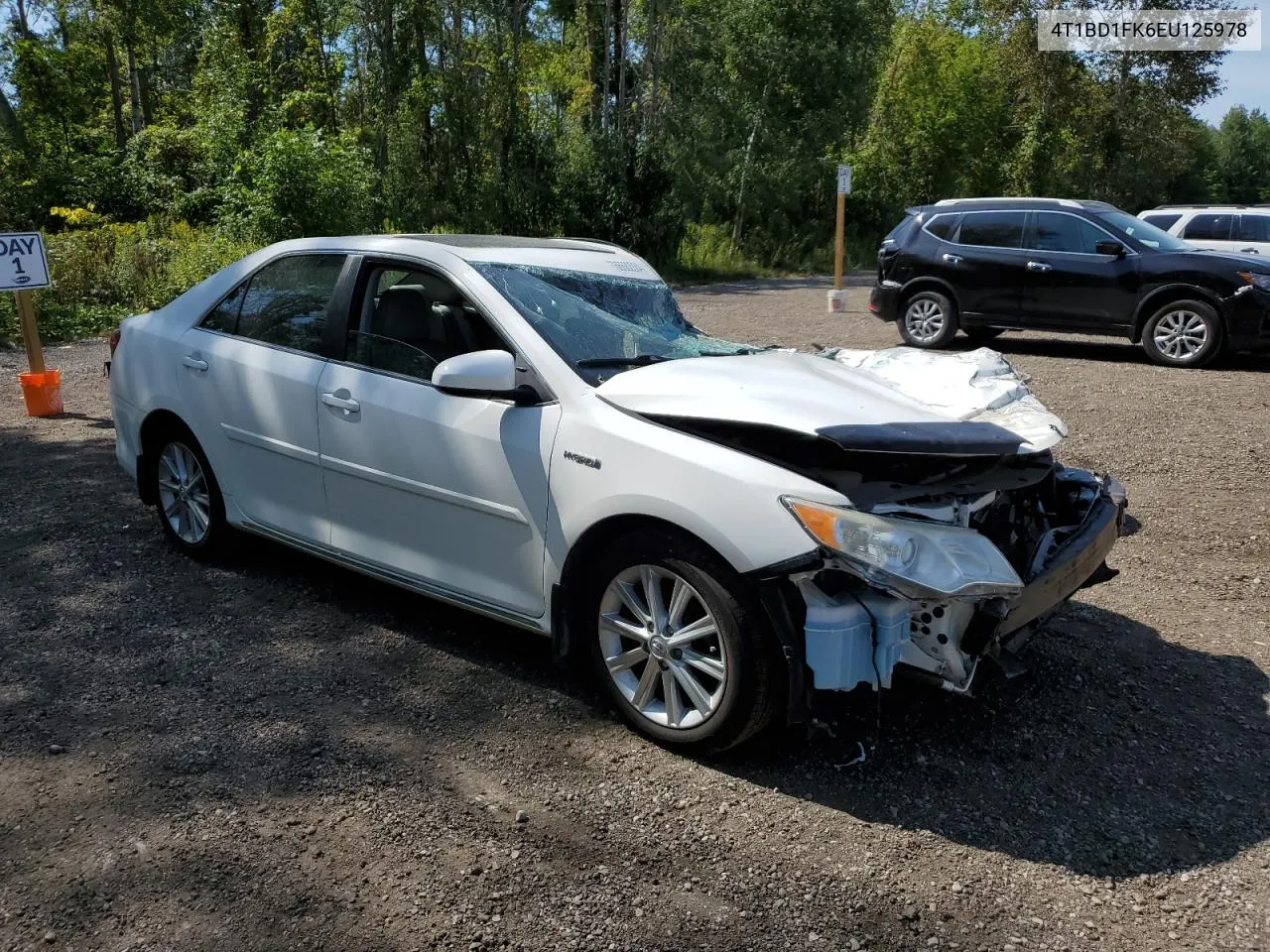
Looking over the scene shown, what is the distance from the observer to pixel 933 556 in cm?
330

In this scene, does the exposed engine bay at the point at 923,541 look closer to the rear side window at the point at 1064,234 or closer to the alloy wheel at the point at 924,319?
the rear side window at the point at 1064,234

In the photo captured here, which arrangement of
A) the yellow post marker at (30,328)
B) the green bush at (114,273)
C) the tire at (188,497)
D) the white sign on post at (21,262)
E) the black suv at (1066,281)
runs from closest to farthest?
the tire at (188,497)
the white sign on post at (21,262)
the yellow post marker at (30,328)
the black suv at (1066,281)
the green bush at (114,273)

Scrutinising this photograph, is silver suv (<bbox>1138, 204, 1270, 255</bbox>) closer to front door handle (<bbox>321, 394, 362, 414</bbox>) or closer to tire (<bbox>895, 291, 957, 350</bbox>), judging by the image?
tire (<bbox>895, 291, 957, 350</bbox>)

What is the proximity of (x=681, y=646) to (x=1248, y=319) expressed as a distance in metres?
10.1

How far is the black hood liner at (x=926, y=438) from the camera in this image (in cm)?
341

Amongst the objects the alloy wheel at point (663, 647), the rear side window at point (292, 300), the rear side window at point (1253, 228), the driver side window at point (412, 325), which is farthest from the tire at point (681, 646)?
the rear side window at point (1253, 228)

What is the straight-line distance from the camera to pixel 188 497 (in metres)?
5.48

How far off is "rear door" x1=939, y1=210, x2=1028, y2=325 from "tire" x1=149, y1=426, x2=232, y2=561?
10002 mm

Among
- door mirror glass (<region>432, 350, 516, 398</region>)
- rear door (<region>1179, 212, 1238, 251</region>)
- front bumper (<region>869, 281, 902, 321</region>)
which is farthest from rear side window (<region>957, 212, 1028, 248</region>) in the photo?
door mirror glass (<region>432, 350, 516, 398</region>)

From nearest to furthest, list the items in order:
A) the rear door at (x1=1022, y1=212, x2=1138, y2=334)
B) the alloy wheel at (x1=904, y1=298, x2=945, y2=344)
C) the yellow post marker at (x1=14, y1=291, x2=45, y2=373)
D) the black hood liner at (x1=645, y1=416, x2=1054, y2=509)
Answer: the black hood liner at (x1=645, y1=416, x2=1054, y2=509) < the yellow post marker at (x1=14, y1=291, x2=45, y2=373) < the rear door at (x1=1022, y1=212, x2=1138, y2=334) < the alloy wheel at (x1=904, y1=298, x2=945, y2=344)

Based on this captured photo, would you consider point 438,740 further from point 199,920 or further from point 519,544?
point 199,920

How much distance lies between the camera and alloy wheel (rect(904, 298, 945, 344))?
13.4m

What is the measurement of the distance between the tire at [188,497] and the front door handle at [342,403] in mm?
1033

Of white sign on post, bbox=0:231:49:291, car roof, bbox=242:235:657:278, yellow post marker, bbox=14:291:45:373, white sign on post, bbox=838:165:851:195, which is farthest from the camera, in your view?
white sign on post, bbox=838:165:851:195
